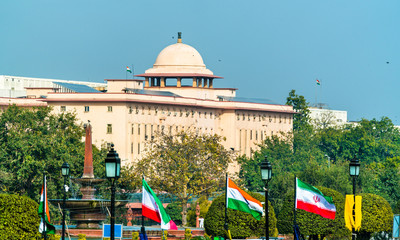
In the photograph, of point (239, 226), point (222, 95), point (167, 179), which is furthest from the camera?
point (222, 95)

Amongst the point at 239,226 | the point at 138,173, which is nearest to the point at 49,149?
the point at 138,173

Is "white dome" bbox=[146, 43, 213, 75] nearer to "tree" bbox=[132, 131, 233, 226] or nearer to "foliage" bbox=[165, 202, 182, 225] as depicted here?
"tree" bbox=[132, 131, 233, 226]

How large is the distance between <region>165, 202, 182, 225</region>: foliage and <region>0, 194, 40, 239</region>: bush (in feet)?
158

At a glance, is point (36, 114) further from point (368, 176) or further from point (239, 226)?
point (239, 226)

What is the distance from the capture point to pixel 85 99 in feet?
403

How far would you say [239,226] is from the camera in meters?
61.2

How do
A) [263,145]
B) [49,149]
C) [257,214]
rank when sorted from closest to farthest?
[257,214] < [49,149] < [263,145]

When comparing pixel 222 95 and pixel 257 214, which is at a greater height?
pixel 222 95

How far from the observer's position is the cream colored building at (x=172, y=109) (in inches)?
4828

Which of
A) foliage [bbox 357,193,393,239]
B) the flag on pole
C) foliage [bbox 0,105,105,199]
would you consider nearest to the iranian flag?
the flag on pole

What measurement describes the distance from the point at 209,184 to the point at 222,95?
52.9m

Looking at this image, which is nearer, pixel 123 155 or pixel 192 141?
pixel 192 141

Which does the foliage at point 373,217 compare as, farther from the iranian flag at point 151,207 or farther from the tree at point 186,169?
the tree at point 186,169

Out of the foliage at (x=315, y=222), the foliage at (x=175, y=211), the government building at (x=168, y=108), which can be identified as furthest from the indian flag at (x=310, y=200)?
the government building at (x=168, y=108)
